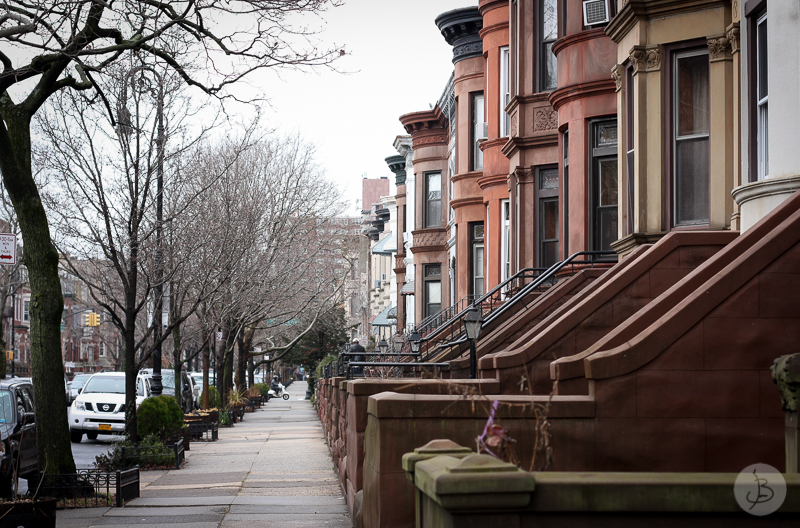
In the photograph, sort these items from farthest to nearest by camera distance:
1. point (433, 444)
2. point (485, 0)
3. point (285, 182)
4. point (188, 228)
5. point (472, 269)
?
point (285, 182) → point (472, 269) → point (485, 0) → point (188, 228) → point (433, 444)

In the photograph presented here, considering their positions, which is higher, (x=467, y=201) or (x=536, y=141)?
(x=536, y=141)

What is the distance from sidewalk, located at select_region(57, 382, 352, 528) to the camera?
10.8 meters

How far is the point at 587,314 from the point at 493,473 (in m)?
6.65

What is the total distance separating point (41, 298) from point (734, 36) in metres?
9.08

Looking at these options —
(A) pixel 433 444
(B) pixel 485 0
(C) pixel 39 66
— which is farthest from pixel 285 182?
(A) pixel 433 444

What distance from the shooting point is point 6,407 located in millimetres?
14258

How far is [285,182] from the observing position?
34.9m

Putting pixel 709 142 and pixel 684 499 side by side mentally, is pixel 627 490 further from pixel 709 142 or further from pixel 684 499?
pixel 709 142

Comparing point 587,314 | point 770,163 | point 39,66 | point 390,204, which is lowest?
point 587,314

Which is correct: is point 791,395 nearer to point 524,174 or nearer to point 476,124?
point 524,174

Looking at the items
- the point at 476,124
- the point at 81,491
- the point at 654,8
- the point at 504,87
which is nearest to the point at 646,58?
the point at 654,8

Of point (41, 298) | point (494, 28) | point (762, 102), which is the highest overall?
point (494, 28)

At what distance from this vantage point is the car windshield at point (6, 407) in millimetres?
14070

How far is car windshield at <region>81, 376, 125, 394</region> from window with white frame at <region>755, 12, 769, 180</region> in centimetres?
2014
